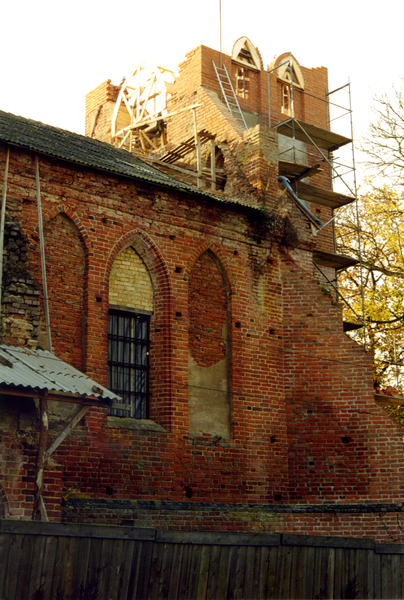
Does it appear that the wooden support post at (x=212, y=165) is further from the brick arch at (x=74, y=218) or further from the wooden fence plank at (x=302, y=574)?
the wooden fence plank at (x=302, y=574)

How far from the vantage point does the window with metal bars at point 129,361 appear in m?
14.0

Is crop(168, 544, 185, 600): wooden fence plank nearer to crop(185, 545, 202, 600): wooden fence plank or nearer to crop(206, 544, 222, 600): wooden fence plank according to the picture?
crop(185, 545, 202, 600): wooden fence plank

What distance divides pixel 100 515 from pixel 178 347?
139 inches

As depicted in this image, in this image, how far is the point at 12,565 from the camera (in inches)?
277

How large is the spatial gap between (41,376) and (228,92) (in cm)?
1271

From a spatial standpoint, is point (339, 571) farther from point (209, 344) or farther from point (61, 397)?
point (209, 344)

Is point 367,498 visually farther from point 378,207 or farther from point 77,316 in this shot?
point 378,207

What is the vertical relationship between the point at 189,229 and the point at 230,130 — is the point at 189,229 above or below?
below

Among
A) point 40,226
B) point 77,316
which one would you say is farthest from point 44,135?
point 77,316

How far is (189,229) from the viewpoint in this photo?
15.5 m

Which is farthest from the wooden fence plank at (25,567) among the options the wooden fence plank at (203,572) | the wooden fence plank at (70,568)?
the wooden fence plank at (203,572)

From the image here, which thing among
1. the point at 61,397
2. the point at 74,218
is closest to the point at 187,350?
the point at 74,218

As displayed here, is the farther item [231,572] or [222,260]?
[222,260]

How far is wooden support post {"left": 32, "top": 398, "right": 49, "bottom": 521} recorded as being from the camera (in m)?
11.1
